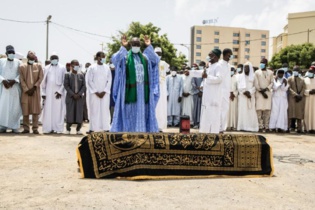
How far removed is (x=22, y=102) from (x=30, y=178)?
5.02m

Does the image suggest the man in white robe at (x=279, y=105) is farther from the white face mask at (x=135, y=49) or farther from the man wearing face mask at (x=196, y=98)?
the white face mask at (x=135, y=49)

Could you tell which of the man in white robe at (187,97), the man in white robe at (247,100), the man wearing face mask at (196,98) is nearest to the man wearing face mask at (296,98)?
the man in white robe at (247,100)

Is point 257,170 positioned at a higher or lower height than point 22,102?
lower

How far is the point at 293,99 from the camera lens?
11438 mm

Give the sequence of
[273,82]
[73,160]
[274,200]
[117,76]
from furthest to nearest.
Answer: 1. [273,82]
2. [117,76]
3. [73,160]
4. [274,200]

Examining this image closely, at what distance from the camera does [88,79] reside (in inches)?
360

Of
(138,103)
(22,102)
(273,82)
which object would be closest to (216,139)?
(138,103)

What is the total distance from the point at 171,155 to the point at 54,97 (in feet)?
19.0

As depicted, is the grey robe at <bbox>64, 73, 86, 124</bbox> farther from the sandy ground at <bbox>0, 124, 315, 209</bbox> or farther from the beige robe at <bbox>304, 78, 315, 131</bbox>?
the beige robe at <bbox>304, 78, 315, 131</bbox>

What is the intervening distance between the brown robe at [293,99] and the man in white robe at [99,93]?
5.69 meters

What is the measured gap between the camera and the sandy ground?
3.58m

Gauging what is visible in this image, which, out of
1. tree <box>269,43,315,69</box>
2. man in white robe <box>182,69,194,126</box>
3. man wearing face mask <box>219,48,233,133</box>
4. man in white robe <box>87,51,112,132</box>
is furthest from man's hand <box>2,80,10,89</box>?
tree <box>269,43,315,69</box>

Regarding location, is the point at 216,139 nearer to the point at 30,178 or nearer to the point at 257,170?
the point at 257,170

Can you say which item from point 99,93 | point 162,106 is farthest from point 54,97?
point 162,106
